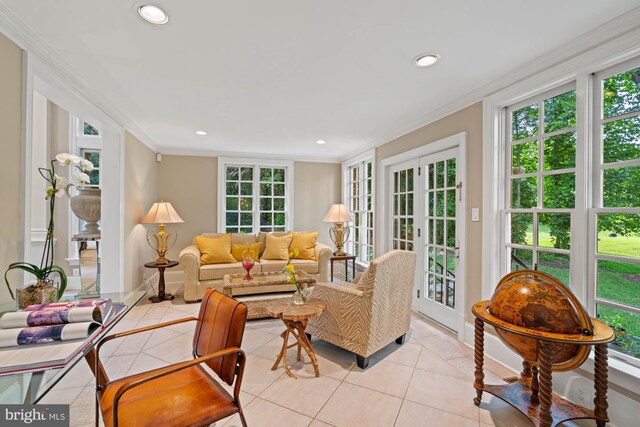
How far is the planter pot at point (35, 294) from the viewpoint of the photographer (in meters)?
1.52

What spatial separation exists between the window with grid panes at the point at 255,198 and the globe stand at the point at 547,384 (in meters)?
4.42

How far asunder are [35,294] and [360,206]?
4475mm

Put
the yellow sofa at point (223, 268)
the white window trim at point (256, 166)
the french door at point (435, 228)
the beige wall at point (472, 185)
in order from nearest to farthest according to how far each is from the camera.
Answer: the beige wall at point (472, 185) → the french door at point (435, 228) → the yellow sofa at point (223, 268) → the white window trim at point (256, 166)

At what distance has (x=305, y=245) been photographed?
4840 mm

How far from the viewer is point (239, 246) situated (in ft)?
Result: 15.6

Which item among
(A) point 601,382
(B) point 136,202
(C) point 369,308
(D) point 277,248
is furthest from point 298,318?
(B) point 136,202

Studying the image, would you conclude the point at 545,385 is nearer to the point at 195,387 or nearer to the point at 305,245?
the point at 195,387

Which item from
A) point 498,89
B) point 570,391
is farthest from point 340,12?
point 570,391

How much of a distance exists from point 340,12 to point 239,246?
3.86 meters

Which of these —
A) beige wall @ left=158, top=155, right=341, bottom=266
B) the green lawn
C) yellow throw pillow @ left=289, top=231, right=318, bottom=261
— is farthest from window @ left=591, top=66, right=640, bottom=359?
beige wall @ left=158, top=155, right=341, bottom=266

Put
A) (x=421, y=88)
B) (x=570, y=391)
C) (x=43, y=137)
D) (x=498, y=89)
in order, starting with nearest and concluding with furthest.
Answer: (x=570, y=391), (x=498, y=89), (x=421, y=88), (x=43, y=137)

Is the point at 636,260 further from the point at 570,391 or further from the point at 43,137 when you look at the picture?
the point at 43,137

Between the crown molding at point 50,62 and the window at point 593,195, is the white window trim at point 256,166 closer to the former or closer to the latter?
the crown molding at point 50,62

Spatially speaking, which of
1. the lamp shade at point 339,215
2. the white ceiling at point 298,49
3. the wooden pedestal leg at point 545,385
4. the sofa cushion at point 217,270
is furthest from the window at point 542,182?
the sofa cushion at point 217,270
